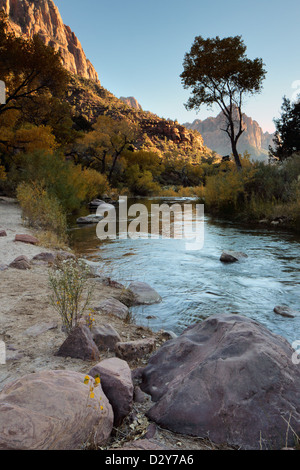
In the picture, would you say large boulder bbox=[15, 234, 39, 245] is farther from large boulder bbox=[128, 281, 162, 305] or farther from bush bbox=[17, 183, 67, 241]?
large boulder bbox=[128, 281, 162, 305]

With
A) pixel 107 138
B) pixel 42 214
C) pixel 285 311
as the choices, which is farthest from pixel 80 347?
pixel 107 138

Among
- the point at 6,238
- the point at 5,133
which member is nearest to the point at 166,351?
the point at 6,238

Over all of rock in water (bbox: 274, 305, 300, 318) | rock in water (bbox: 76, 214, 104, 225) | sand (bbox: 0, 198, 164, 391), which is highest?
rock in water (bbox: 76, 214, 104, 225)

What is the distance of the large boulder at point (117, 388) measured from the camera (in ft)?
6.55

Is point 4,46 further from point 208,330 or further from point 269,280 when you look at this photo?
point 208,330

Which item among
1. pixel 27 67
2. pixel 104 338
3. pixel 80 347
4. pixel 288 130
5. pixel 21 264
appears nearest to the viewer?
pixel 80 347

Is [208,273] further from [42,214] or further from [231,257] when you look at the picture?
[42,214]

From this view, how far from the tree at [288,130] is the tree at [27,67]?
18.2m

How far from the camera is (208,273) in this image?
6766 millimetres

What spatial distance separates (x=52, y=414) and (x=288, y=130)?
1137 inches

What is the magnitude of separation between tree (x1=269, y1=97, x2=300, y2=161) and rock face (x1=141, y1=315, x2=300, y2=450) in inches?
989

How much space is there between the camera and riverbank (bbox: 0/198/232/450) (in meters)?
1.86

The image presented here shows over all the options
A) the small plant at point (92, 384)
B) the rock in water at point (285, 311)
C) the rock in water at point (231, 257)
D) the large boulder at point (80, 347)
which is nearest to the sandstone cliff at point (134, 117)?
the rock in water at point (231, 257)

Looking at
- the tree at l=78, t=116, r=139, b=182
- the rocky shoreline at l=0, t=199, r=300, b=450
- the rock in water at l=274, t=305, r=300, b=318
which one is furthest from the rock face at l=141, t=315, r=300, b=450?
the tree at l=78, t=116, r=139, b=182
